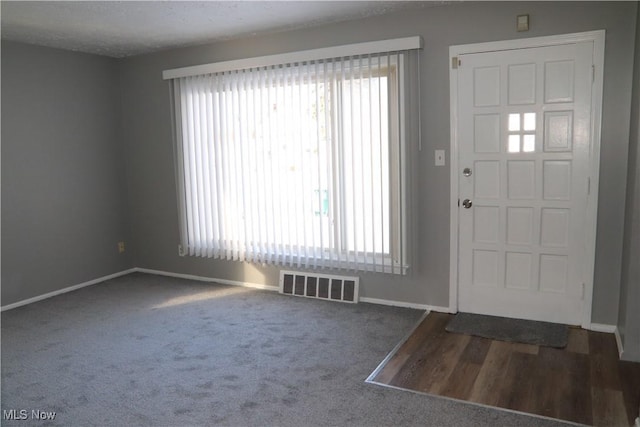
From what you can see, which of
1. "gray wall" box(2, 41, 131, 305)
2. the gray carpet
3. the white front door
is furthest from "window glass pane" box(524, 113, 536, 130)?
"gray wall" box(2, 41, 131, 305)

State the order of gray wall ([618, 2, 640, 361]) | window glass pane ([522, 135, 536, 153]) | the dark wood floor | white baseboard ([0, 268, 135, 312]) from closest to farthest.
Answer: the dark wood floor < gray wall ([618, 2, 640, 361]) < window glass pane ([522, 135, 536, 153]) < white baseboard ([0, 268, 135, 312])

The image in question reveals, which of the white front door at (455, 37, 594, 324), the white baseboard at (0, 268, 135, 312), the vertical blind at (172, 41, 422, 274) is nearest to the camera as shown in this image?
the white front door at (455, 37, 594, 324)

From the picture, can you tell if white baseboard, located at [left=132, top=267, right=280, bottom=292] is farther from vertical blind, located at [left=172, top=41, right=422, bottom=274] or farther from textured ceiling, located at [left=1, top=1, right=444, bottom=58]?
textured ceiling, located at [left=1, top=1, right=444, bottom=58]

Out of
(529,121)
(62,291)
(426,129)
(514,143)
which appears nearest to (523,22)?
(529,121)

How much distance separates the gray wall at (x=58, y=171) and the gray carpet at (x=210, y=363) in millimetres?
423

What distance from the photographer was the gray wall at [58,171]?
4.43 m

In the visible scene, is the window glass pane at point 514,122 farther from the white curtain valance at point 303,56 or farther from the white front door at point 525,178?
the white curtain valance at point 303,56

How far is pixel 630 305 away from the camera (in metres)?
2.99

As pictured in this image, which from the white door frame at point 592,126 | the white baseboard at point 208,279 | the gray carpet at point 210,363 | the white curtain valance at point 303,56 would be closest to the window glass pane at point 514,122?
the white door frame at point 592,126

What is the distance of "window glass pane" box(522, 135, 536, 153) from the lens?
3510 mm

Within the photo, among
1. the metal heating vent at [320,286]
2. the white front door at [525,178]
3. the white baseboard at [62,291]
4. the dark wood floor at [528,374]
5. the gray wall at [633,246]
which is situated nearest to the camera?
the dark wood floor at [528,374]

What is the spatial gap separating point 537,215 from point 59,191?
430cm

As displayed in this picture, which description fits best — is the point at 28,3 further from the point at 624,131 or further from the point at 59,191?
the point at 624,131

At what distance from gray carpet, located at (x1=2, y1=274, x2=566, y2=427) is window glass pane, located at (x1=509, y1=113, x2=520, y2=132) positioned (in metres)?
1.58
